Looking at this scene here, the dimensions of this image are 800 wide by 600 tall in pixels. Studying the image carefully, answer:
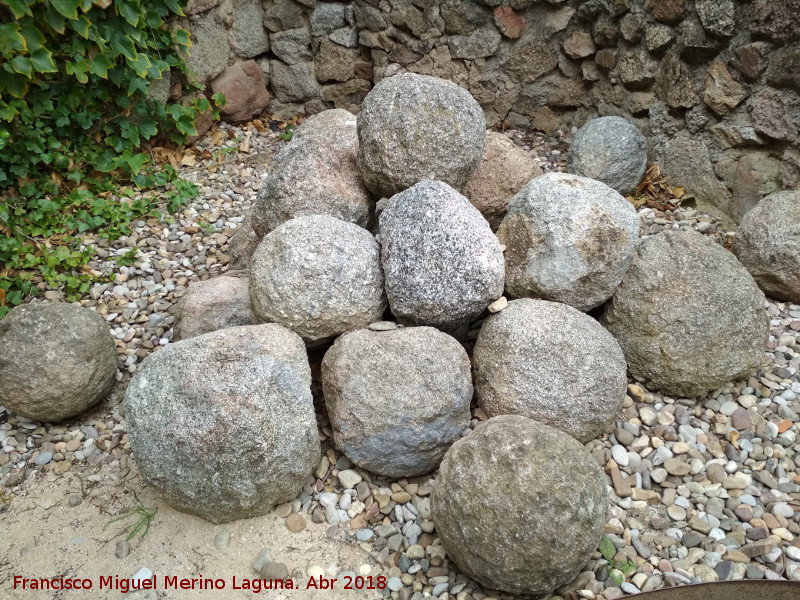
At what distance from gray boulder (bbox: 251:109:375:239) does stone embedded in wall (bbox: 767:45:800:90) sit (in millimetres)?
2200

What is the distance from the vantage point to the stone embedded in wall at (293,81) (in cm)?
489

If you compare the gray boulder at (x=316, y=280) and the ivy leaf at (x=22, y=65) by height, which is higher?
the ivy leaf at (x=22, y=65)

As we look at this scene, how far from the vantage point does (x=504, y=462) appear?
1.90 metres

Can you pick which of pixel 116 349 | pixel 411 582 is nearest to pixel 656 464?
pixel 411 582

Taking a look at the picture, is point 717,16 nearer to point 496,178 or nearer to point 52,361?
point 496,178

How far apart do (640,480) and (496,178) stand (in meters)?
1.46

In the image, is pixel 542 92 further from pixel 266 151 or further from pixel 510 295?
pixel 510 295

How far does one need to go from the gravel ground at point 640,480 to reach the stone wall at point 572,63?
3.44 ft

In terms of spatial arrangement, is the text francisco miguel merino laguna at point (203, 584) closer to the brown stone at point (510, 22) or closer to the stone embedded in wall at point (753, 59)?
the stone embedded in wall at point (753, 59)

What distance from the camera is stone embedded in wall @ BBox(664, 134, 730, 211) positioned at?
370cm

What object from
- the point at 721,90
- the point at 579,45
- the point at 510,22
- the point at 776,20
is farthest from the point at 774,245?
the point at 510,22

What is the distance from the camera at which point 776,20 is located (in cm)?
321

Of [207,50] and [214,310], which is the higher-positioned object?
[207,50]

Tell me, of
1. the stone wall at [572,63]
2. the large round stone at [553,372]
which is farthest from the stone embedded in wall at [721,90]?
the large round stone at [553,372]
